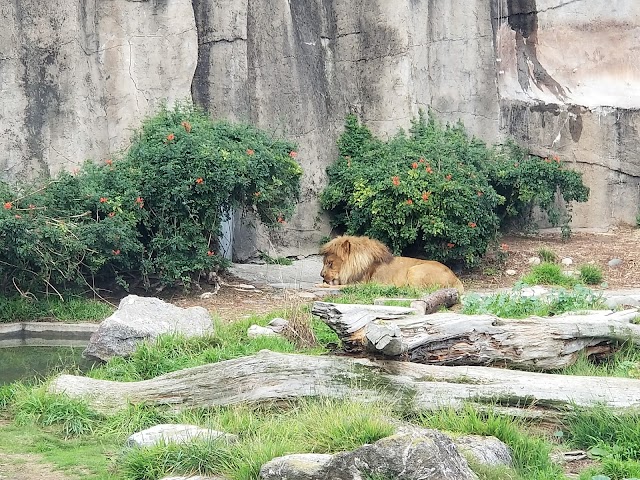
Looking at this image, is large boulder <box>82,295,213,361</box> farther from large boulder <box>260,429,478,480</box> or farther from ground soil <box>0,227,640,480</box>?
large boulder <box>260,429,478,480</box>

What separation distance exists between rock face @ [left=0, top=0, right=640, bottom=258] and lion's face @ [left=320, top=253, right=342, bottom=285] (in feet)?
5.72

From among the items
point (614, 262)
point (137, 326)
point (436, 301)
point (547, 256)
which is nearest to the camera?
point (137, 326)

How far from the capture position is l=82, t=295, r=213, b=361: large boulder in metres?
8.51

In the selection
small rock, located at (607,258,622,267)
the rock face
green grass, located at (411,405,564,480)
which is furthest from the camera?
small rock, located at (607,258,622,267)

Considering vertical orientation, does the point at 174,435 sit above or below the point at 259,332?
below

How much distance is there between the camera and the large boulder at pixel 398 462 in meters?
4.45

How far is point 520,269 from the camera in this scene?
46.2 ft

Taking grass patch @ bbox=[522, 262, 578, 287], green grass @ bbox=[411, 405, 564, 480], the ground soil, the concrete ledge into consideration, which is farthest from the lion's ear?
green grass @ bbox=[411, 405, 564, 480]

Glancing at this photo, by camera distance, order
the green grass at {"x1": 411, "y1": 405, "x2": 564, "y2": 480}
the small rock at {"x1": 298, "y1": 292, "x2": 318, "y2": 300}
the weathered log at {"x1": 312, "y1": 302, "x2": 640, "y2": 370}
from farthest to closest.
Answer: the small rock at {"x1": 298, "y1": 292, "x2": 318, "y2": 300}, the weathered log at {"x1": 312, "y1": 302, "x2": 640, "y2": 370}, the green grass at {"x1": 411, "y1": 405, "x2": 564, "y2": 480}

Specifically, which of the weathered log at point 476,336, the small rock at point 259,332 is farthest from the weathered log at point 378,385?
the small rock at point 259,332

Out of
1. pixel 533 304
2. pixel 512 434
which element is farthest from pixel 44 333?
pixel 512 434

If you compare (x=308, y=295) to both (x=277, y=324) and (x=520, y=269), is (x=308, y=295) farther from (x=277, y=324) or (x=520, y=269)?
(x=520, y=269)

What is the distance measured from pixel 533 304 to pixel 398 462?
4755 mm

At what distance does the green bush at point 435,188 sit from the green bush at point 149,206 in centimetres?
150
